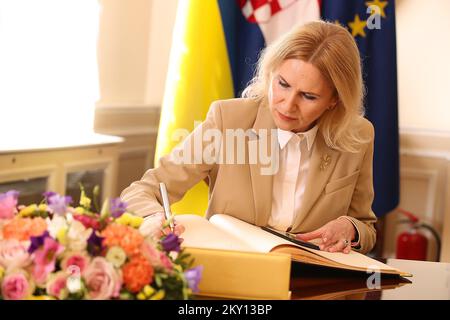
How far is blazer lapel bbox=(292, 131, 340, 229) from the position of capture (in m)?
1.89

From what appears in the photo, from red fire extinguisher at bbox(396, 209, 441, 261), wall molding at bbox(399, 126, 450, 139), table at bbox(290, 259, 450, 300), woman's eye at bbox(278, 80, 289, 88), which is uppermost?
woman's eye at bbox(278, 80, 289, 88)

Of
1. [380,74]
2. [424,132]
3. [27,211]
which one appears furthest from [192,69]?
[27,211]

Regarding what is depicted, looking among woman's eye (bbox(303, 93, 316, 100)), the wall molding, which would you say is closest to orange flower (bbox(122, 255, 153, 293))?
woman's eye (bbox(303, 93, 316, 100))

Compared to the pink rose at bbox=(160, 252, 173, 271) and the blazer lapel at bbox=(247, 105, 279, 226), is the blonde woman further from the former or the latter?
the pink rose at bbox=(160, 252, 173, 271)

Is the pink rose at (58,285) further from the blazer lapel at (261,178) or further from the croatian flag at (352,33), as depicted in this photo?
the croatian flag at (352,33)

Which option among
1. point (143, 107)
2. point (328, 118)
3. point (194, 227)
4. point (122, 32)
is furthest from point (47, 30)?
point (194, 227)

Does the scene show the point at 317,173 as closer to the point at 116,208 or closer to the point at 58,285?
the point at 116,208

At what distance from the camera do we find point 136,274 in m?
0.88

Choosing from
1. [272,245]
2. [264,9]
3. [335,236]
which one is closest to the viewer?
[272,245]

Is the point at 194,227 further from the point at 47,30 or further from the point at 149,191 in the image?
the point at 47,30

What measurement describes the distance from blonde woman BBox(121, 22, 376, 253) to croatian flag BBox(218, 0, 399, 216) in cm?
135

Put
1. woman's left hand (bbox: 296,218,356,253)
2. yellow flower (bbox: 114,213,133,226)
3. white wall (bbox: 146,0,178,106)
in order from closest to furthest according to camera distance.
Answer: yellow flower (bbox: 114,213,133,226)
woman's left hand (bbox: 296,218,356,253)
white wall (bbox: 146,0,178,106)

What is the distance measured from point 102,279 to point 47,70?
233 cm
